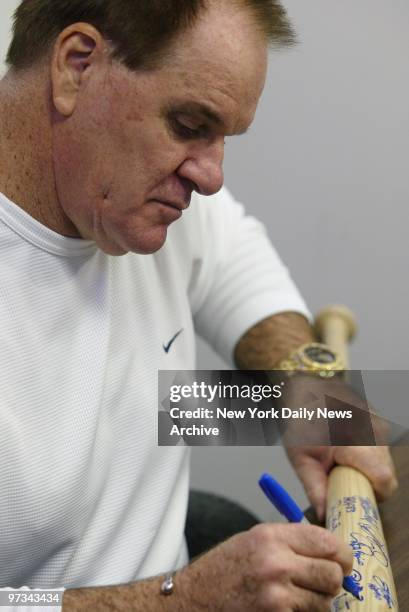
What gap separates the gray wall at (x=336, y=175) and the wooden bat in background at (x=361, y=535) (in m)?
0.47

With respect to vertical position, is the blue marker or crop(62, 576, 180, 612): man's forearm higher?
the blue marker

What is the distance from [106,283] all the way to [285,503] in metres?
0.35

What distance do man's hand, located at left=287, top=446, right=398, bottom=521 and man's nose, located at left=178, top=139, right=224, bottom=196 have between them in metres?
0.39

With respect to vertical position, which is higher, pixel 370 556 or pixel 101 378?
pixel 101 378

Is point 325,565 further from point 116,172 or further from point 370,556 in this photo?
point 116,172

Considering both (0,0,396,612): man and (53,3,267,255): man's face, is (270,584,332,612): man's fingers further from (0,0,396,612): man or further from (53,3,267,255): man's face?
(53,3,267,255): man's face

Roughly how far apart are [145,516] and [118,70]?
1.65 feet

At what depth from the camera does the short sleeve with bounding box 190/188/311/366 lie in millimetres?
1220

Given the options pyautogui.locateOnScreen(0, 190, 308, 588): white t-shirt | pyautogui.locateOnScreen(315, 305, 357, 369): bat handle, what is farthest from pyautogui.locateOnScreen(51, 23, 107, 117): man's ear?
pyautogui.locateOnScreen(315, 305, 357, 369): bat handle

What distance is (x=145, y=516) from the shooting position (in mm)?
937

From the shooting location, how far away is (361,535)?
0.78 meters

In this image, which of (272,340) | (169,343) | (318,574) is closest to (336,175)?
(272,340)

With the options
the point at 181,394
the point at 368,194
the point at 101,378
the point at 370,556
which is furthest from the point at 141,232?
the point at 368,194

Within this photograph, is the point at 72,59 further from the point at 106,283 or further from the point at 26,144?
the point at 106,283
